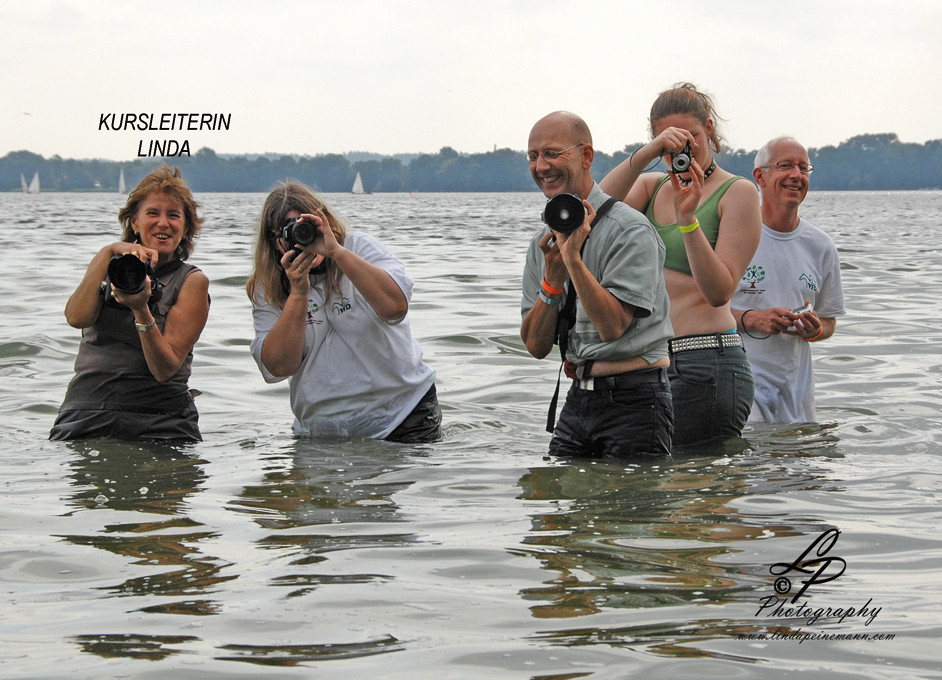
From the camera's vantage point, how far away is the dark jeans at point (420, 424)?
549cm

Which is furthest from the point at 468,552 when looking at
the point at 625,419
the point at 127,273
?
the point at 127,273

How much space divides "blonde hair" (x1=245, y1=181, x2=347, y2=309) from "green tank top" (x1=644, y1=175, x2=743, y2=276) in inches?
59.5

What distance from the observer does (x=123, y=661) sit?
2.89 metres

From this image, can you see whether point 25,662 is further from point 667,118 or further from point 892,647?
point 667,118

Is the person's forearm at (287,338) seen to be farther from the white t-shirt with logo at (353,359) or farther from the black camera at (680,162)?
the black camera at (680,162)

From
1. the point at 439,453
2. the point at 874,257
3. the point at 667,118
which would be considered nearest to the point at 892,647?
the point at 667,118

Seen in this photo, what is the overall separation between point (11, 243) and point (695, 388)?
2117 cm

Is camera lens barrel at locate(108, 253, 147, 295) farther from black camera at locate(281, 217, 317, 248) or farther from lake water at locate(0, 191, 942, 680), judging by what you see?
lake water at locate(0, 191, 942, 680)

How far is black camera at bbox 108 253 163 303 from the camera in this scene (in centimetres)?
495

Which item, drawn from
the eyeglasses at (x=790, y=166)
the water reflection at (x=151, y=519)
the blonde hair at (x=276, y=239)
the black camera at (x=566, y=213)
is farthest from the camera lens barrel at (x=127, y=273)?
the eyeglasses at (x=790, y=166)

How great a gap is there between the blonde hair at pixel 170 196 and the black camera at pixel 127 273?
13.4 inches

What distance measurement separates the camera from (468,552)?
3.83m

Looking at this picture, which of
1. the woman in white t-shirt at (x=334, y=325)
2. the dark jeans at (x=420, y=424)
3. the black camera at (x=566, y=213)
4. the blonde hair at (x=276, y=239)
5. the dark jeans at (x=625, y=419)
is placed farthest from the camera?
the dark jeans at (x=420, y=424)

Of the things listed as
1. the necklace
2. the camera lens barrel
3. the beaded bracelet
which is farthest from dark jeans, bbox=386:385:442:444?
the necklace
